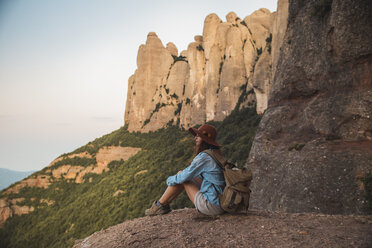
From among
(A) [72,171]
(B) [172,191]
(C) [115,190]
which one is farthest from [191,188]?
(A) [72,171]

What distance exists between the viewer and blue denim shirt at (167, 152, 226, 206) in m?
3.40

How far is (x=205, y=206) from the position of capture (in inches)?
138

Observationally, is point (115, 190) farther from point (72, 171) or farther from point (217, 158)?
point (217, 158)

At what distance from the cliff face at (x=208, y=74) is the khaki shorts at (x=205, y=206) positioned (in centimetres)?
1951

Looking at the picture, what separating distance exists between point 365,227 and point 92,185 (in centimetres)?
4473

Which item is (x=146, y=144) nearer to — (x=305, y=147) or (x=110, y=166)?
(x=110, y=166)

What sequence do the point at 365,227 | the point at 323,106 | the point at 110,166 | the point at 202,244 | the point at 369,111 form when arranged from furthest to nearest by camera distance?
the point at 110,166 < the point at 323,106 < the point at 369,111 < the point at 365,227 < the point at 202,244

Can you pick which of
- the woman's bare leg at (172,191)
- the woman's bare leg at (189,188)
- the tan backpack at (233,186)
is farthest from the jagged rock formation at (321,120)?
the woman's bare leg at (172,191)

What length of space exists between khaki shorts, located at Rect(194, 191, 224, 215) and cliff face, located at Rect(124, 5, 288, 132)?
19506mm

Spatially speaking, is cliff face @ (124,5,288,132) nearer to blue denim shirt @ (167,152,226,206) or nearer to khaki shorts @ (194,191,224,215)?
blue denim shirt @ (167,152,226,206)

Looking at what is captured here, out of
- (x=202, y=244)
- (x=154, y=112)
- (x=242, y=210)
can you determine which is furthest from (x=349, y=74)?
(x=154, y=112)

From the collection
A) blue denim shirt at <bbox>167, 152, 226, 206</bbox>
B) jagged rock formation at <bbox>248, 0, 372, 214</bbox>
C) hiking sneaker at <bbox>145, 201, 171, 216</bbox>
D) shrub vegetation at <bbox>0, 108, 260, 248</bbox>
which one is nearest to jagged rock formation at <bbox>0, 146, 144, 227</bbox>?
shrub vegetation at <bbox>0, 108, 260, 248</bbox>

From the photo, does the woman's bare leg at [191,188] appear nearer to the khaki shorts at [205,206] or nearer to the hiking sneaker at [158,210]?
the khaki shorts at [205,206]

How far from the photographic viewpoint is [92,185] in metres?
42.7
